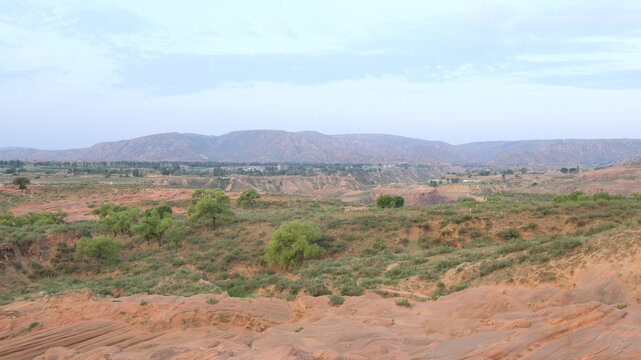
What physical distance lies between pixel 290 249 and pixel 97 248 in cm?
1496

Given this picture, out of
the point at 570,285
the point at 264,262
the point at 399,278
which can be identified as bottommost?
the point at 264,262

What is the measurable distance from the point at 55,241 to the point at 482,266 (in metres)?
34.6

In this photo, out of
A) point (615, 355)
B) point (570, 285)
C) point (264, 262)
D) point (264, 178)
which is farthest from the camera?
point (264, 178)

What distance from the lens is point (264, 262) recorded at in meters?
29.0

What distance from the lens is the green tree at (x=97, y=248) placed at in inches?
1073

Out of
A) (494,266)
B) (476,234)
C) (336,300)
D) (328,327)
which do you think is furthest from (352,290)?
(476,234)

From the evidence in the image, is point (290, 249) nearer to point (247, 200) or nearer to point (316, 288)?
point (316, 288)

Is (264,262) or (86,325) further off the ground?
(86,325)

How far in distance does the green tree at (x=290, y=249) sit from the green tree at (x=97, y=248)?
12339 millimetres

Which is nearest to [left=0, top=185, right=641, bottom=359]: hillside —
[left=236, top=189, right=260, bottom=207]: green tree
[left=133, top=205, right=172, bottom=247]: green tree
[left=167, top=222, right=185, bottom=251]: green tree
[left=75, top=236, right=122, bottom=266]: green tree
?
[left=75, top=236, right=122, bottom=266]: green tree

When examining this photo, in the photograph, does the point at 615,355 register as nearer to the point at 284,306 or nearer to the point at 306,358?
the point at 306,358

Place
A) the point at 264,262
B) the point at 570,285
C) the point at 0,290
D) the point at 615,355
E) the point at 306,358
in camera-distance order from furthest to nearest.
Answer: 1. the point at 264,262
2. the point at 0,290
3. the point at 570,285
4. the point at 306,358
5. the point at 615,355

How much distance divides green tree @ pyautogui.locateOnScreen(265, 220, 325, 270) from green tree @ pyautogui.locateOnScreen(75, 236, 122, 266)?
12339mm

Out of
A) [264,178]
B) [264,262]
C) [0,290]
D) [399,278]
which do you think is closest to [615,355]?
[399,278]
